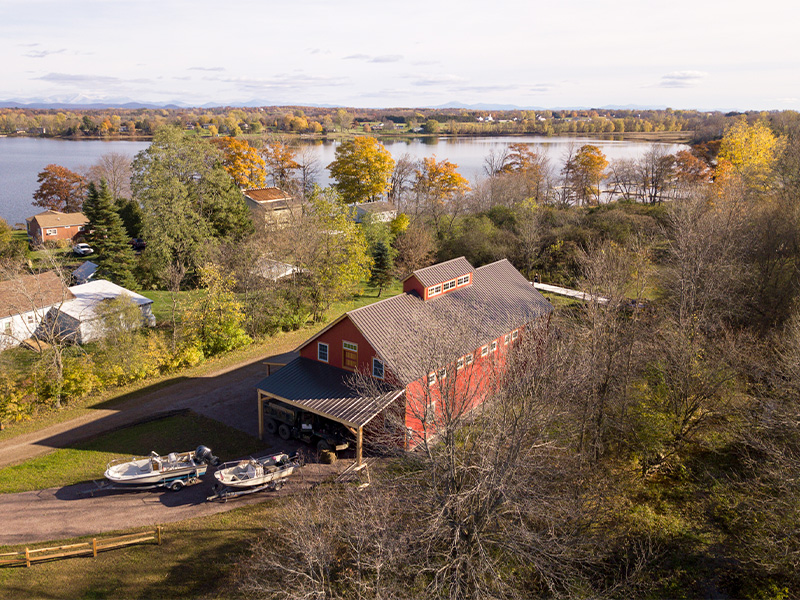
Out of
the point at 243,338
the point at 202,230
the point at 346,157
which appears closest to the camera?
the point at 243,338

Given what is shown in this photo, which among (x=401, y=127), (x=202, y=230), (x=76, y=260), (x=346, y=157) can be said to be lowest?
(x=76, y=260)

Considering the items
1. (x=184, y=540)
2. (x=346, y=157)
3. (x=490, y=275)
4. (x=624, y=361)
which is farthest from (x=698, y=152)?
(x=184, y=540)

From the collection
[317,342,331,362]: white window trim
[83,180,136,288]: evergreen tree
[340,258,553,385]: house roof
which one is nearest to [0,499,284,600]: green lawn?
[317,342,331,362]: white window trim

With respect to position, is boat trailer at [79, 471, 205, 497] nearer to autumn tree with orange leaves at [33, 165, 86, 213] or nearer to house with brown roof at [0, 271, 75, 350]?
house with brown roof at [0, 271, 75, 350]

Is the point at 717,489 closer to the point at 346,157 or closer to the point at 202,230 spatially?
the point at 202,230

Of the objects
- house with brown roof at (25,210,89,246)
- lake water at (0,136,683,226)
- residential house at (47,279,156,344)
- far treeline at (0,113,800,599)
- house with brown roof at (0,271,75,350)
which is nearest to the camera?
far treeline at (0,113,800,599)

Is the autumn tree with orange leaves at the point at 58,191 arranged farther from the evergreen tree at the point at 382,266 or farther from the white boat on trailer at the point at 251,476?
the white boat on trailer at the point at 251,476

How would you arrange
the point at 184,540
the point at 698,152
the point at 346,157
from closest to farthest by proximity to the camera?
the point at 184,540 → the point at 346,157 → the point at 698,152
